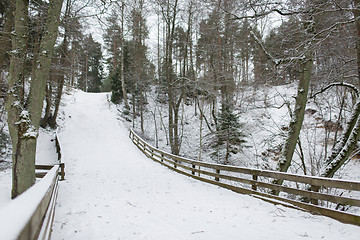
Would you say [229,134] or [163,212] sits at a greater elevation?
[229,134]

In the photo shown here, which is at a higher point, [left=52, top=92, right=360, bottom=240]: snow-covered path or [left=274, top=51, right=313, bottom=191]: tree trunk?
[left=274, top=51, right=313, bottom=191]: tree trunk

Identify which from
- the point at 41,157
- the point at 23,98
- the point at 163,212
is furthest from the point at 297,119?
the point at 41,157

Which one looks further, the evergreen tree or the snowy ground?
the evergreen tree

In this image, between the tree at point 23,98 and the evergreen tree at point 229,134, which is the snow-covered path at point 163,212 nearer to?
the tree at point 23,98

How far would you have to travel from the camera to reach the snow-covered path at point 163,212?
3332mm

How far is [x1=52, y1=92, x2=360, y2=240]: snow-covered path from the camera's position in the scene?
3.33 m

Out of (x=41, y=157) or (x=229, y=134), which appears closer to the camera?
(x=41, y=157)

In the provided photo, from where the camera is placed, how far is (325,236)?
3.07 meters

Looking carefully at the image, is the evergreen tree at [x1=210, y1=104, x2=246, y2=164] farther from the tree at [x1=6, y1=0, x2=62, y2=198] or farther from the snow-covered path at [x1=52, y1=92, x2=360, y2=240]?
the tree at [x1=6, y1=0, x2=62, y2=198]

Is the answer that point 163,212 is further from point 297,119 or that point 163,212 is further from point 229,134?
point 229,134

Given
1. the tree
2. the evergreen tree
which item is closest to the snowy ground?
the tree

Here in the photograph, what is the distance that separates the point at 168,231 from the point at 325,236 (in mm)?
2631

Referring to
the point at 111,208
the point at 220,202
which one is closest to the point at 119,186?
the point at 111,208

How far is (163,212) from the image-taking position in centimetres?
445
